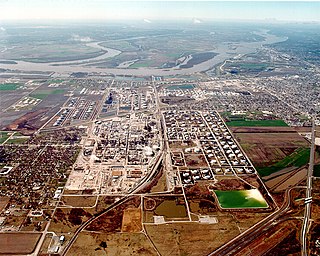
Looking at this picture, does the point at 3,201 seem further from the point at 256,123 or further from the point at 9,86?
the point at 9,86

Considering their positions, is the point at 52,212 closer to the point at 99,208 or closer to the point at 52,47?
the point at 99,208

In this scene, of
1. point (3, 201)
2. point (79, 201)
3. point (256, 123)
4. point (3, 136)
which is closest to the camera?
point (3, 201)

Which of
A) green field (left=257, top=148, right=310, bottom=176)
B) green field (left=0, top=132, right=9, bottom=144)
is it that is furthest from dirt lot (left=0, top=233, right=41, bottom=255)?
green field (left=257, top=148, right=310, bottom=176)

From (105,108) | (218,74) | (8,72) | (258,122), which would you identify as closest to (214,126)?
(258,122)

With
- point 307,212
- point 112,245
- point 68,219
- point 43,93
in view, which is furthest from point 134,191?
point 43,93

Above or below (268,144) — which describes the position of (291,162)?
below

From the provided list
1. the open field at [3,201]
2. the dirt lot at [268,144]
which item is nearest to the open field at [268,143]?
the dirt lot at [268,144]
